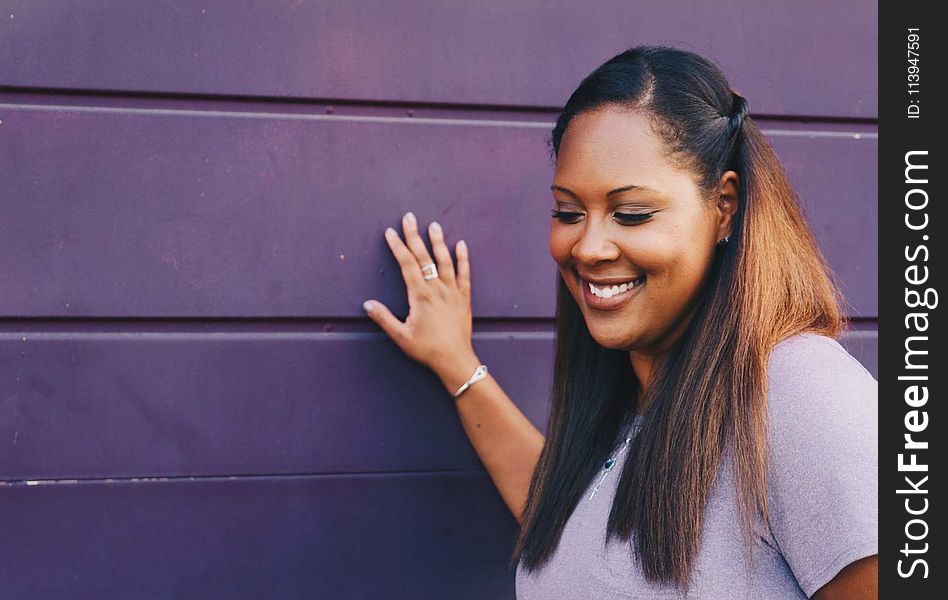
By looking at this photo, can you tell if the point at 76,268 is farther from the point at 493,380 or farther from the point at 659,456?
the point at 659,456

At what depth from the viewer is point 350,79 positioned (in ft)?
6.78

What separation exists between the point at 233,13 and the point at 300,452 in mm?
935

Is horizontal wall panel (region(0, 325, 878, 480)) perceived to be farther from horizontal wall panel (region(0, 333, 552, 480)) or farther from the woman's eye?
the woman's eye

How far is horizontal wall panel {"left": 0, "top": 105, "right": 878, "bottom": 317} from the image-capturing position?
195 centimetres

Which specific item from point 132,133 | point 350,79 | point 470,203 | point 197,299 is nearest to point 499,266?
point 470,203

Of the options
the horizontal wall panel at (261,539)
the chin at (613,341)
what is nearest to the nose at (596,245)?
the chin at (613,341)

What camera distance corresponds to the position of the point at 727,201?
1.53 m

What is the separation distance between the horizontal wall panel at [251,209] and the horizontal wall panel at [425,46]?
7cm

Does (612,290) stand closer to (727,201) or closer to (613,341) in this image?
(613,341)

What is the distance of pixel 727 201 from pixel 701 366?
0.88ft

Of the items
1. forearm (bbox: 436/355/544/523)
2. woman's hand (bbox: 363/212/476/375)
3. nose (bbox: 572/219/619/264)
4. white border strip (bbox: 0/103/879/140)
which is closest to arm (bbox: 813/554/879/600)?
nose (bbox: 572/219/619/264)

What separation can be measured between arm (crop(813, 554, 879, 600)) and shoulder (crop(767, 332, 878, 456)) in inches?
5.8

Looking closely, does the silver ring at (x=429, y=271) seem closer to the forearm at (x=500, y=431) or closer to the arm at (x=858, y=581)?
the forearm at (x=500, y=431)

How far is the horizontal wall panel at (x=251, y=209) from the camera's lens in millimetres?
1949
